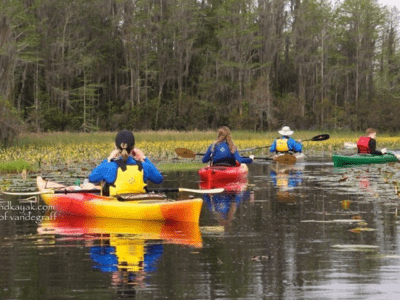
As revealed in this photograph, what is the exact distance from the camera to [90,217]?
13.4 meters

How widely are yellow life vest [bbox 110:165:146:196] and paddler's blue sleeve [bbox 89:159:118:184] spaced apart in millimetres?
75

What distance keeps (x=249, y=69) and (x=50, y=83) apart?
15.1 m

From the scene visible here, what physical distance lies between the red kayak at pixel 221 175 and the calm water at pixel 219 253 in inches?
162

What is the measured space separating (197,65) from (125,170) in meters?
56.4

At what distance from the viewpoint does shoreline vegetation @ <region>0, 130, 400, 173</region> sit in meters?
26.6

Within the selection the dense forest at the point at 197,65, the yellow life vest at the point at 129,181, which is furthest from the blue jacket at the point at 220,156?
the dense forest at the point at 197,65

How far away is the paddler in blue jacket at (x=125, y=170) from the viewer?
12.3 metres

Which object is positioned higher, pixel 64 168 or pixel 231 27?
pixel 231 27

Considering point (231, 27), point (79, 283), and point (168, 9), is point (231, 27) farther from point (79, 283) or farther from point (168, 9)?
point (79, 283)

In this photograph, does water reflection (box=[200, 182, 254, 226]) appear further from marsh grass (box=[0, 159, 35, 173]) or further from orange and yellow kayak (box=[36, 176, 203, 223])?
marsh grass (box=[0, 159, 35, 173])

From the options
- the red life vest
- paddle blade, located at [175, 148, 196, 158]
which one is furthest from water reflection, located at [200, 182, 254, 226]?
Result: the red life vest

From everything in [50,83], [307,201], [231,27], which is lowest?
[307,201]

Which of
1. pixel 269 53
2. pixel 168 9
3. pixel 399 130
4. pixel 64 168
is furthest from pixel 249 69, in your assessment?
pixel 64 168

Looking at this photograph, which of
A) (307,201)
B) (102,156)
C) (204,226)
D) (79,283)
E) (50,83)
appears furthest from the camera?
(50,83)
